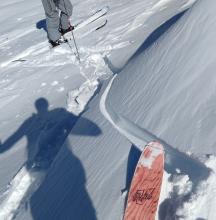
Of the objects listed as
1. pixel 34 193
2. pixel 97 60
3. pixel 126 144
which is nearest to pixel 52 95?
pixel 97 60

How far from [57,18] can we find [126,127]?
4940 millimetres

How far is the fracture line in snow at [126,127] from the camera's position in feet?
16.3

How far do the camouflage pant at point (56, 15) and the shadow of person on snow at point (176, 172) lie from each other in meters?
5.51

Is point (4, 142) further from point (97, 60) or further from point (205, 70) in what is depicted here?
point (205, 70)

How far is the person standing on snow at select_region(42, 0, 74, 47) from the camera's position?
9.60 m

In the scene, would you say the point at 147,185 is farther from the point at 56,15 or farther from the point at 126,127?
the point at 56,15

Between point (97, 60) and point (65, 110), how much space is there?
177 centimetres

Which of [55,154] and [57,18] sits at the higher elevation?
[57,18]

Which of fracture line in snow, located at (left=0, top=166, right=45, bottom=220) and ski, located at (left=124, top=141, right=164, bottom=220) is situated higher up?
ski, located at (left=124, top=141, right=164, bottom=220)

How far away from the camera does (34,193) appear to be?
568cm

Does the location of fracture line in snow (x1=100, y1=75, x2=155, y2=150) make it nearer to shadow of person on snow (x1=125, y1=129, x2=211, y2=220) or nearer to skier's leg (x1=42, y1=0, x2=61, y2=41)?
shadow of person on snow (x1=125, y1=129, x2=211, y2=220)

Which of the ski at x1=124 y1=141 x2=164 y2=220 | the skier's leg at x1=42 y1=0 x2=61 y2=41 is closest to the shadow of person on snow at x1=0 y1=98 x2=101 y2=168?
the ski at x1=124 y1=141 x2=164 y2=220

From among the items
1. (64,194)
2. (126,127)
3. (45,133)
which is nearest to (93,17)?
(45,133)

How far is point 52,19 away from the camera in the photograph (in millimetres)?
9719
